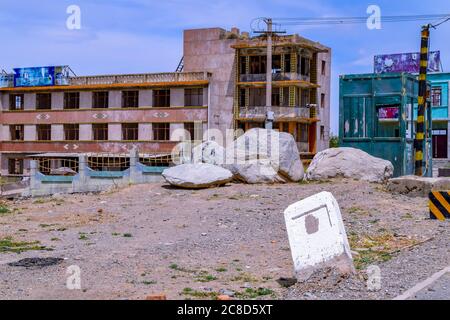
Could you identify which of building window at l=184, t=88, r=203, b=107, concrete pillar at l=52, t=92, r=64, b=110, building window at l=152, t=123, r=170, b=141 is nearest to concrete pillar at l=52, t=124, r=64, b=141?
concrete pillar at l=52, t=92, r=64, b=110

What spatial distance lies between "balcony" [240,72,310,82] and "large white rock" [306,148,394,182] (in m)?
20.9

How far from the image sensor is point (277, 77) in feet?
138

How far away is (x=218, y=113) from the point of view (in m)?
42.4

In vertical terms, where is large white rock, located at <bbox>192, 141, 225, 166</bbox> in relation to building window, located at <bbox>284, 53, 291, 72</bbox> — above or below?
below

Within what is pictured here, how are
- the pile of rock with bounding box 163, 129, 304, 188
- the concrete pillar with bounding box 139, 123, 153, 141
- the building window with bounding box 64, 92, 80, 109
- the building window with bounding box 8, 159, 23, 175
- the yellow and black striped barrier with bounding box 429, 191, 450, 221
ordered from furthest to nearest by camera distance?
1. the building window with bounding box 8, 159, 23, 175
2. the building window with bounding box 64, 92, 80, 109
3. the concrete pillar with bounding box 139, 123, 153, 141
4. the pile of rock with bounding box 163, 129, 304, 188
5. the yellow and black striped barrier with bounding box 429, 191, 450, 221

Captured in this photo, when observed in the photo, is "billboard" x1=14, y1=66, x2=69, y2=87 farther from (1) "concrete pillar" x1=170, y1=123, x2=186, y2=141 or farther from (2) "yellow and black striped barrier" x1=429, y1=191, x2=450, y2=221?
(2) "yellow and black striped barrier" x1=429, y1=191, x2=450, y2=221

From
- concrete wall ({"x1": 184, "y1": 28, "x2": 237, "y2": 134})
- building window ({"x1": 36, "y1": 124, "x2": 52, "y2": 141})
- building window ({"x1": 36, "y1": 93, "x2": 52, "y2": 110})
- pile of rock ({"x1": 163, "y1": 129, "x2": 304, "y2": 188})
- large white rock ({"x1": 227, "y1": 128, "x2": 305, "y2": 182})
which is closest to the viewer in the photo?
pile of rock ({"x1": 163, "y1": 129, "x2": 304, "y2": 188})

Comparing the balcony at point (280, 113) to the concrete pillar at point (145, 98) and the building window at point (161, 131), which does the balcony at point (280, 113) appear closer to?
the building window at point (161, 131)

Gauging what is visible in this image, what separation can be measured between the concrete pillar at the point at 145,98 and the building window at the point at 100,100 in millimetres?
2809

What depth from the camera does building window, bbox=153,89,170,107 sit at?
42.3 metres

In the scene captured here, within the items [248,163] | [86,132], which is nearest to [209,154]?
[248,163]

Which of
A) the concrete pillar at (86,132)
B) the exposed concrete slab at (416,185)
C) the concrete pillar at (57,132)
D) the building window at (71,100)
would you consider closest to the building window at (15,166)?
the concrete pillar at (57,132)

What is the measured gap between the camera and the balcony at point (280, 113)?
41469mm
